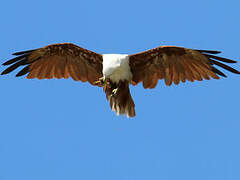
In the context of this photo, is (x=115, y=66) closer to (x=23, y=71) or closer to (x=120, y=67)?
(x=120, y=67)

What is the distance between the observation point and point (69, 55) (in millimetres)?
16516

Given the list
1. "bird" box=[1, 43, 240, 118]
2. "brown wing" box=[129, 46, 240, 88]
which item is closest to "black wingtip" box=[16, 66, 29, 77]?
"bird" box=[1, 43, 240, 118]

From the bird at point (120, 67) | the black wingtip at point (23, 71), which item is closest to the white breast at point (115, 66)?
the bird at point (120, 67)

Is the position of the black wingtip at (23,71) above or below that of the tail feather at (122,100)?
above

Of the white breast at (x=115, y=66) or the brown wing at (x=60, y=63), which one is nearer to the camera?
the white breast at (x=115, y=66)

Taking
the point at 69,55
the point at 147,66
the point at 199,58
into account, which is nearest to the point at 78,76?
the point at 69,55

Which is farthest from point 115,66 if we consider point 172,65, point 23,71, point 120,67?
point 23,71

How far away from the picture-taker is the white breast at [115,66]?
15.8m

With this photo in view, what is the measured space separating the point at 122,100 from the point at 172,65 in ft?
5.73

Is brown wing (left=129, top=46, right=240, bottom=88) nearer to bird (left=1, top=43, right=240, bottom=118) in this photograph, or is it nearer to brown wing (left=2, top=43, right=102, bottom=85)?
bird (left=1, top=43, right=240, bottom=118)

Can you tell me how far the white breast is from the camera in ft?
51.9

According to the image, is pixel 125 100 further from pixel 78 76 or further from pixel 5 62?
pixel 5 62

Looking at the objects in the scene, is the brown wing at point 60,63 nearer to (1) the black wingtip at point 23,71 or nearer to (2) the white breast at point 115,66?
(1) the black wingtip at point 23,71

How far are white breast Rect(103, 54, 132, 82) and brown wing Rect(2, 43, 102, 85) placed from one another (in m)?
0.42
